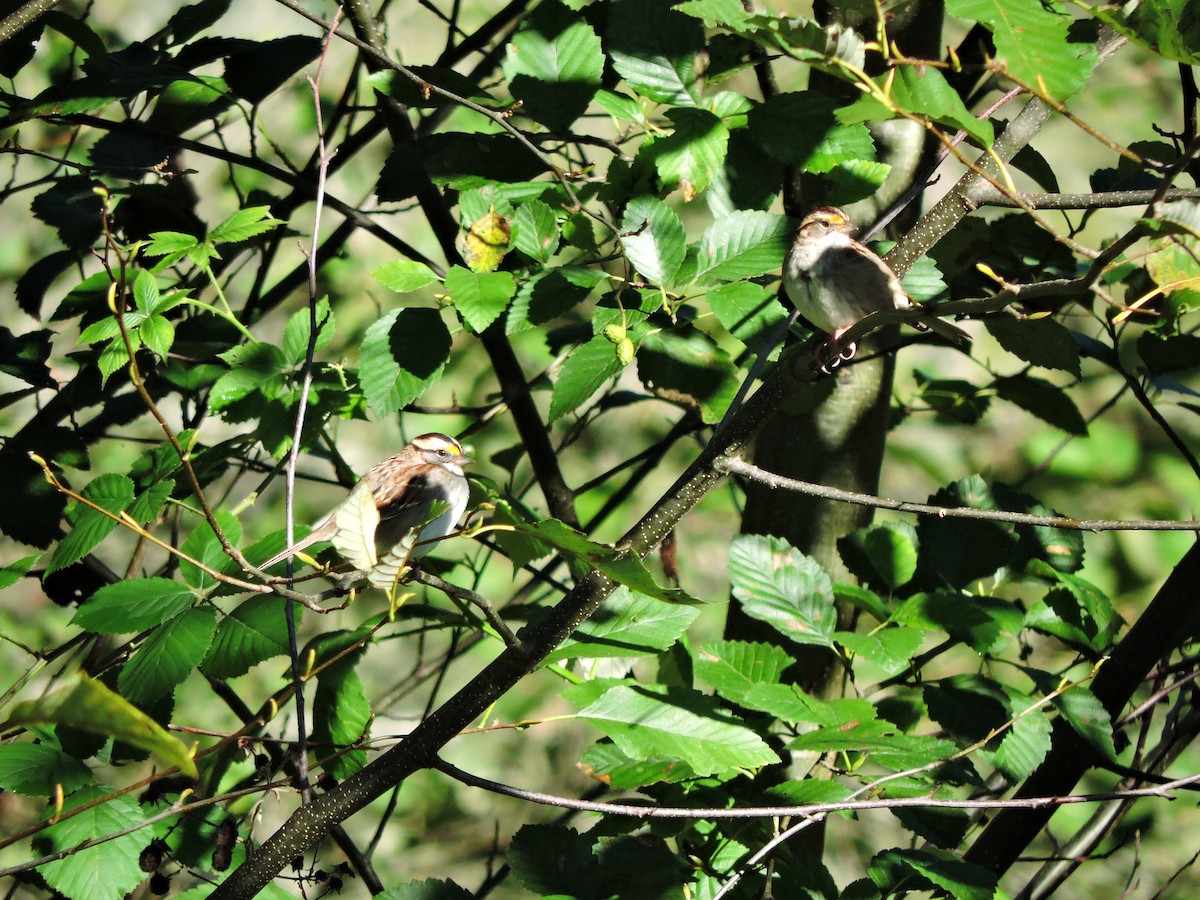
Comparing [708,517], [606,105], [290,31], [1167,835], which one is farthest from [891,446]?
[290,31]

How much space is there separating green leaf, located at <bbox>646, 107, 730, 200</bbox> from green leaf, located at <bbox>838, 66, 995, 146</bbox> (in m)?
0.39

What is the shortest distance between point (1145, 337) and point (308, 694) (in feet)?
5.66

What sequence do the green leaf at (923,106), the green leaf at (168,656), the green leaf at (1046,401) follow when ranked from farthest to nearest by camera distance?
the green leaf at (1046,401) < the green leaf at (168,656) < the green leaf at (923,106)

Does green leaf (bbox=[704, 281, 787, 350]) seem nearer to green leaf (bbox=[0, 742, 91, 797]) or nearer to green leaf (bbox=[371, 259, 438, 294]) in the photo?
green leaf (bbox=[371, 259, 438, 294])

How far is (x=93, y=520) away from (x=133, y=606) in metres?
0.20

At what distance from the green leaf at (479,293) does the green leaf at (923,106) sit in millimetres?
597

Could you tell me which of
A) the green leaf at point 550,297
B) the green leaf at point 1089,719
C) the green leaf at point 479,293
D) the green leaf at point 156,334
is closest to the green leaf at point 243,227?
the green leaf at point 156,334

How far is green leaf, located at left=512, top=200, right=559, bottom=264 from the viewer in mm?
1540

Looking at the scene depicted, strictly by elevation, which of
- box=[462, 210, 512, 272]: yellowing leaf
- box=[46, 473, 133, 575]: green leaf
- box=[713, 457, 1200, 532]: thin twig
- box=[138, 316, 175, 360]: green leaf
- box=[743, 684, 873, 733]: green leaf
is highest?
box=[462, 210, 512, 272]: yellowing leaf

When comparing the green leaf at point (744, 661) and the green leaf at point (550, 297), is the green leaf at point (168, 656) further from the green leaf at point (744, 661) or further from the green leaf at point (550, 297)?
the green leaf at point (744, 661)

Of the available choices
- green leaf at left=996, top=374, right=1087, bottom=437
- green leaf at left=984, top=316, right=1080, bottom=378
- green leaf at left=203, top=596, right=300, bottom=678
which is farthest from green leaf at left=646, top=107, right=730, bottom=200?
green leaf at left=996, top=374, right=1087, bottom=437

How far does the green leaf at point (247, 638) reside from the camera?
1352mm

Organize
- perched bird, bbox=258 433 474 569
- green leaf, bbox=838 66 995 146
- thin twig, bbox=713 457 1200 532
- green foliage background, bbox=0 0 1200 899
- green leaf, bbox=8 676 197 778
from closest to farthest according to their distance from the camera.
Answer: green leaf, bbox=8 676 197 778
green leaf, bbox=838 66 995 146
thin twig, bbox=713 457 1200 532
green foliage background, bbox=0 0 1200 899
perched bird, bbox=258 433 474 569

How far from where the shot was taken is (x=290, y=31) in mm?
4125
